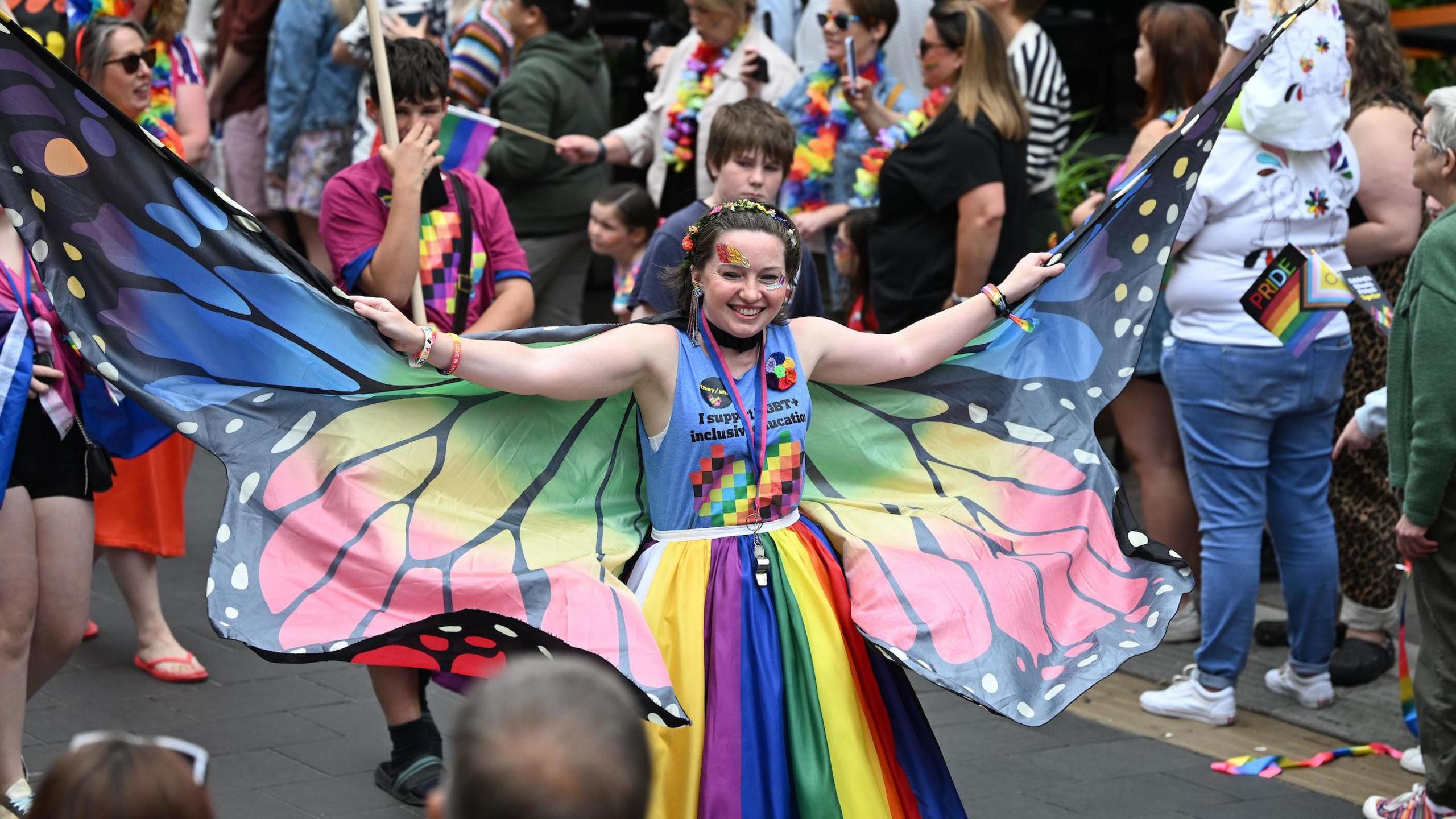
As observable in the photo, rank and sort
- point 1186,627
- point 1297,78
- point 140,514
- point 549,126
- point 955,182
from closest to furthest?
point 1297,78
point 140,514
point 955,182
point 1186,627
point 549,126

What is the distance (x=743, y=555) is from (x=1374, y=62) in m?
3.12

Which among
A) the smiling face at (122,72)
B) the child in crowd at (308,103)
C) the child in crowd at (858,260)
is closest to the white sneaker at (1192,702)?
the child in crowd at (858,260)

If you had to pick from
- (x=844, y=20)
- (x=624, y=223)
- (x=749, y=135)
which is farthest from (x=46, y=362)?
(x=844, y=20)

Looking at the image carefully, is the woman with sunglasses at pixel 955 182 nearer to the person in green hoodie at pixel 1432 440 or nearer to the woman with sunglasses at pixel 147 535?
the person in green hoodie at pixel 1432 440

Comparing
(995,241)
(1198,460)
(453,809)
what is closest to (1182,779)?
(1198,460)

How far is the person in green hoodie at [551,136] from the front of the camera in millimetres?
7152

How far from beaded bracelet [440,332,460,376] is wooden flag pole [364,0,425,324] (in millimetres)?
831

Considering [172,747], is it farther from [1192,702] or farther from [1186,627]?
[1186,627]

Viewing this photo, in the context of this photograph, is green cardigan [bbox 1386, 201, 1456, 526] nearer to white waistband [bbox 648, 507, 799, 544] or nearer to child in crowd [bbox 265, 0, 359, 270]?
white waistband [bbox 648, 507, 799, 544]

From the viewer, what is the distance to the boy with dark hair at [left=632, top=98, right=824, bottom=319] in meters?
4.64

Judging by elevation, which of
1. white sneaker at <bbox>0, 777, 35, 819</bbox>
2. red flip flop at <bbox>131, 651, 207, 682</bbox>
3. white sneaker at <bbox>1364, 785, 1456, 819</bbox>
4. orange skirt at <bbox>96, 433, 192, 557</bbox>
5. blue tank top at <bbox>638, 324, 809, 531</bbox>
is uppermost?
blue tank top at <bbox>638, 324, 809, 531</bbox>

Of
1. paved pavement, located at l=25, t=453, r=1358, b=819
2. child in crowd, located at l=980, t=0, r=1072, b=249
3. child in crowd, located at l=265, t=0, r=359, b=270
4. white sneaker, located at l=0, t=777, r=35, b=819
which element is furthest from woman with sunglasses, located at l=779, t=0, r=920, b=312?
white sneaker, located at l=0, t=777, r=35, b=819

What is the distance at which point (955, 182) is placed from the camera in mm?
5746

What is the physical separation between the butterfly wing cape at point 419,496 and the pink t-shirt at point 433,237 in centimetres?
85
